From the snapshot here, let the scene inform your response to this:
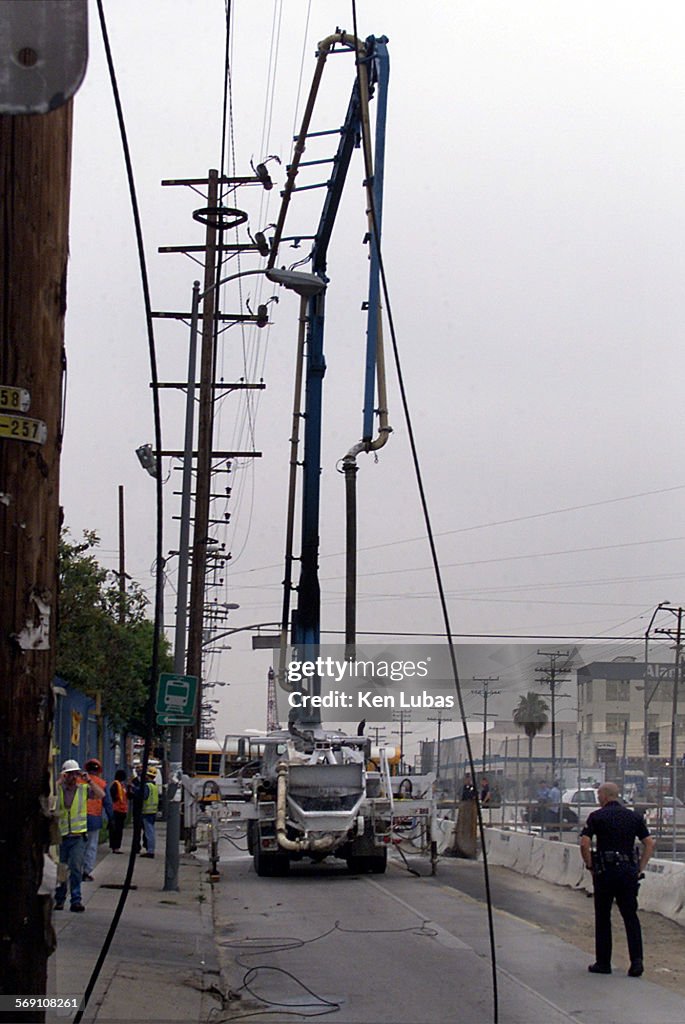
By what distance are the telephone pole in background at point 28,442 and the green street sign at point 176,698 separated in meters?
13.9

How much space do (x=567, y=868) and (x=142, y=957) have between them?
9768mm

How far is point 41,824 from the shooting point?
464cm

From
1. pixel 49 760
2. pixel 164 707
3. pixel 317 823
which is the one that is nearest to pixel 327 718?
pixel 317 823

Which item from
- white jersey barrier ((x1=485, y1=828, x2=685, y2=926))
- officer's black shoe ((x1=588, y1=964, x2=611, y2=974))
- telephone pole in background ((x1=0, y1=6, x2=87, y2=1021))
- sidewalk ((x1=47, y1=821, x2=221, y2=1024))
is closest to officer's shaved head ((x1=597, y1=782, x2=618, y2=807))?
officer's black shoe ((x1=588, y1=964, x2=611, y2=974))

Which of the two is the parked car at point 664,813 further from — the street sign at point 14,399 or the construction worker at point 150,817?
the street sign at point 14,399

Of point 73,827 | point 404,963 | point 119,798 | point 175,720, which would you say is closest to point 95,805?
point 175,720

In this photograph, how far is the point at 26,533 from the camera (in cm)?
464

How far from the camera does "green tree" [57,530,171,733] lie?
87.2ft

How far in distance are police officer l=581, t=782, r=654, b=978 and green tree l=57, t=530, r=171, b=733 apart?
47.4 feet

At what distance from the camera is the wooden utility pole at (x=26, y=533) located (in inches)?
179

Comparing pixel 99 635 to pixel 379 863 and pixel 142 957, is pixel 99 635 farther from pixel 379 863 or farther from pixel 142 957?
pixel 142 957

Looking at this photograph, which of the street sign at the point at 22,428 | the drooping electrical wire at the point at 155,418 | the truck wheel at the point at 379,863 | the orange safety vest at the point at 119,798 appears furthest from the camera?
the orange safety vest at the point at 119,798

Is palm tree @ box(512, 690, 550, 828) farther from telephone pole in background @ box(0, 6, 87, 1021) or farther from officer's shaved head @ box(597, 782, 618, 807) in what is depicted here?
telephone pole in background @ box(0, 6, 87, 1021)

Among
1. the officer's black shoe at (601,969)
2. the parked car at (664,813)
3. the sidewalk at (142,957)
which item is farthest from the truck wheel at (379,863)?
the parked car at (664,813)
